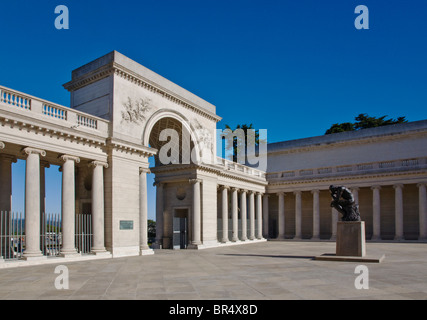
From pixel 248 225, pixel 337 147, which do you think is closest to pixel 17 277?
pixel 248 225

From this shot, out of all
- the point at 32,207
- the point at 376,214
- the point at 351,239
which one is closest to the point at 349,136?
the point at 376,214

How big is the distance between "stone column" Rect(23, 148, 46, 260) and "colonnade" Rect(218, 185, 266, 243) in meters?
20.2

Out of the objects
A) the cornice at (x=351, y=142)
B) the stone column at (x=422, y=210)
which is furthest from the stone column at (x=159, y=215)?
the stone column at (x=422, y=210)

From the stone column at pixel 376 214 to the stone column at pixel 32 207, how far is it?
1341 inches

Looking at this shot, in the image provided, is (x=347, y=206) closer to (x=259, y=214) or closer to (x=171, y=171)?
(x=171, y=171)

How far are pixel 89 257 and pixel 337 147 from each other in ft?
120

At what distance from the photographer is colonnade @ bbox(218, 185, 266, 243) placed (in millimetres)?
38047

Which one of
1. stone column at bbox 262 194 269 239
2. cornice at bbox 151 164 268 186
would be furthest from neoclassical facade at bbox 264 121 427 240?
cornice at bbox 151 164 268 186

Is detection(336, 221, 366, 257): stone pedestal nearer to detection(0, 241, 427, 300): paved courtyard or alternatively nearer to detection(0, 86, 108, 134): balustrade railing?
detection(0, 241, 427, 300): paved courtyard

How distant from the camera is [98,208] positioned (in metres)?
23.8

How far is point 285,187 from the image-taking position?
4716 cm

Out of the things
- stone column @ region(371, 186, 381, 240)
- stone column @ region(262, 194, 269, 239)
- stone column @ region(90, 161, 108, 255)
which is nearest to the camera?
stone column @ region(90, 161, 108, 255)
